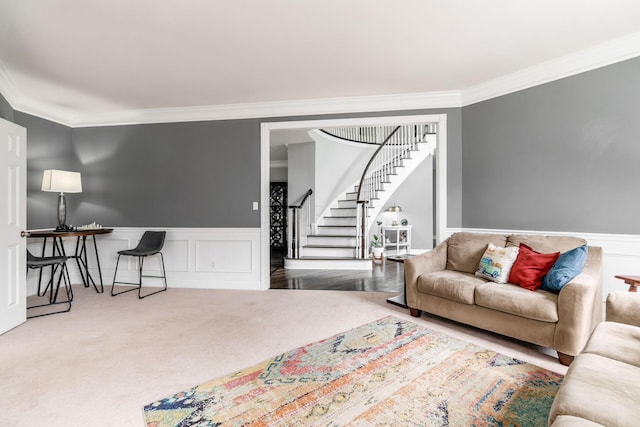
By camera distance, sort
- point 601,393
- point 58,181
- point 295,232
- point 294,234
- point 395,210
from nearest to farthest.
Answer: point 601,393
point 58,181
point 295,232
point 294,234
point 395,210

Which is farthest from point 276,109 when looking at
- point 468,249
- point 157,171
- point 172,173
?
point 468,249

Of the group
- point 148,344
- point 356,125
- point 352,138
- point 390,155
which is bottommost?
point 148,344

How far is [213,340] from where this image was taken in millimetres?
2502

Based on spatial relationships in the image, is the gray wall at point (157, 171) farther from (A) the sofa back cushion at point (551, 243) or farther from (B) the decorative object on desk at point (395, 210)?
(B) the decorative object on desk at point (395, 210)

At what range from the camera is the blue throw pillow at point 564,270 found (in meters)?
2.24

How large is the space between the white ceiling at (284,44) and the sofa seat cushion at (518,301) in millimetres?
2072

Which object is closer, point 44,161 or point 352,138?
point 44,161

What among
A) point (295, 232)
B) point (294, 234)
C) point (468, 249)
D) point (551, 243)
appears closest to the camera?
point (551, 243)

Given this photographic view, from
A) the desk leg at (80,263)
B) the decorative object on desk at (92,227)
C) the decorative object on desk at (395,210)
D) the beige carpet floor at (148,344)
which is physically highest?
the decorative object on desk at (395,210)

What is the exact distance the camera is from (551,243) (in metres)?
2.72

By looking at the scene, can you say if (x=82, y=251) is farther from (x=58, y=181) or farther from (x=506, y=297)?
(x=506, y=297)

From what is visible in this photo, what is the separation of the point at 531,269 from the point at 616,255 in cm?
93

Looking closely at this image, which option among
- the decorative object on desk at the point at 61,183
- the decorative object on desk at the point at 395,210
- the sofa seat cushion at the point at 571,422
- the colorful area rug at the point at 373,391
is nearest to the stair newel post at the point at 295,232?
the decorative object on desk at the point at 395,210

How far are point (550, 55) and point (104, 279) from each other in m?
5.97
